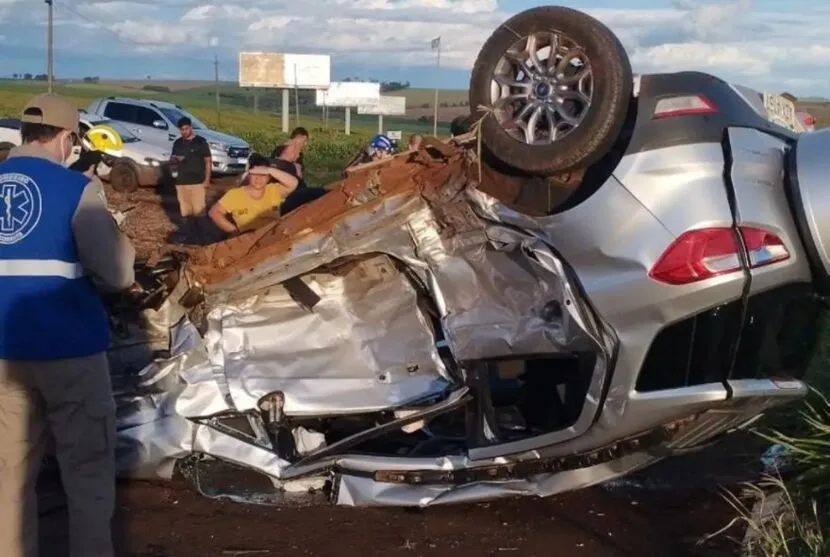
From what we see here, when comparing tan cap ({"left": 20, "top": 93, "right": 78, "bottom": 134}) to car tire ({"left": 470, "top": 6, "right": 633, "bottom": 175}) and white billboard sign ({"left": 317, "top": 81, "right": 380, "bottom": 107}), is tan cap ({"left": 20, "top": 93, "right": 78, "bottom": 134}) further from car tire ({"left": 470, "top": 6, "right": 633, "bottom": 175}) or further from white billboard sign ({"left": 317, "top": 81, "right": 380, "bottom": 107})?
white billboard sign ({"left": 317, "top": 81, "right": 380, "bottom": 107})

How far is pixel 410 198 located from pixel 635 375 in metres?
1.19

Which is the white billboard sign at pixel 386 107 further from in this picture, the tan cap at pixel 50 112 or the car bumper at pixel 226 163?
the tan cap at pixel 50 112

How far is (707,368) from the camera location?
425 centimetres

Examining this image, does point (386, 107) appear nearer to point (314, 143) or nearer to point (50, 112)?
point (314, 143)

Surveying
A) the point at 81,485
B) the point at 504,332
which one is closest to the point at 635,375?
the point at 504,332

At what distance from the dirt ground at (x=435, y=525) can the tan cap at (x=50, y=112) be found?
1818 millimetres

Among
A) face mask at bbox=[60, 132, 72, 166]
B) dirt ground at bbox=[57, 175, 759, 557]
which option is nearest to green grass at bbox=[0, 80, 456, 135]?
dirt ground at bbox=[57, 175, 759, 557]

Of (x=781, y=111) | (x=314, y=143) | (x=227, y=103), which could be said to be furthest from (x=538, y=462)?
(x=227, y=103)

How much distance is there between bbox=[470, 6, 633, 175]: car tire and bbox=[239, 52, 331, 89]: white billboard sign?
196 feet

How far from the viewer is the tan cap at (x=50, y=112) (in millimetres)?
4035

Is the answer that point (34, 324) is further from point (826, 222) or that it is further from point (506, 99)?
point (826, 222)

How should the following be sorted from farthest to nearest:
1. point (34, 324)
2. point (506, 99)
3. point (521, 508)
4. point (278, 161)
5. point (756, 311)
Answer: point (278, 161)
point (521, 508)
point (506, 99)
point (756, 311)
point (34, 324)

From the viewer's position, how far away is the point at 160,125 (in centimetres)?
2420

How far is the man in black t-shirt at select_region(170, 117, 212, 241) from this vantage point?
15812mm
